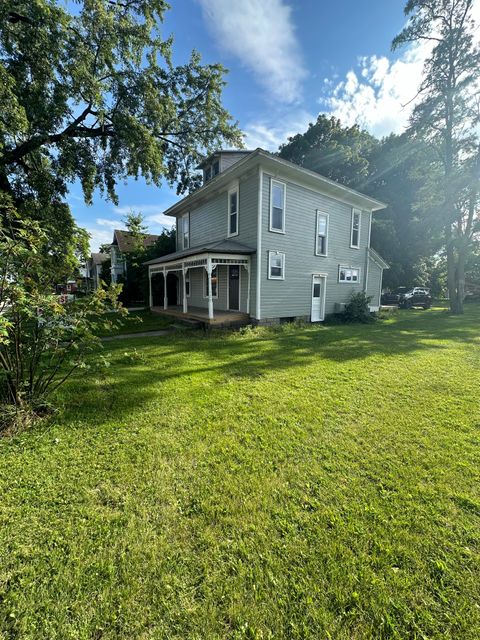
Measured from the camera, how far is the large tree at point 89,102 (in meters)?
8.34

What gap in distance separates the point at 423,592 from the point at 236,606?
1179 millimetres

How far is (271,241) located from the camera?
1115cm

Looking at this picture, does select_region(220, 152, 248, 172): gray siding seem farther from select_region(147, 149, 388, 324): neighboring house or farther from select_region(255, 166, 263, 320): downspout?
select_region(255, 166, 263, 320): downspout

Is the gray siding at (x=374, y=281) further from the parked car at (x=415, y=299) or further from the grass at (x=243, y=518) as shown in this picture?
the grass at (x=243, y=518)

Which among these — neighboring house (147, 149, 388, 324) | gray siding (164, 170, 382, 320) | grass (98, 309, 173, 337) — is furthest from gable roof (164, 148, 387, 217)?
grass (98, 309, 173, 337)

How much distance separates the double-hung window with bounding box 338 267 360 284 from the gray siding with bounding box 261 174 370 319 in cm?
26

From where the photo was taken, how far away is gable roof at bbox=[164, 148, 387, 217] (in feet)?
33.0

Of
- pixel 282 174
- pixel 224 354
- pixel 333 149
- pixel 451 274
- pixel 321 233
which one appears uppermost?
pixel 333 149

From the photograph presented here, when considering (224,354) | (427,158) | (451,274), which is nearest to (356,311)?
(224,354)

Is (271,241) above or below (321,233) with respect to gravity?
below

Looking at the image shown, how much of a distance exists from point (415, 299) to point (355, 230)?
500 inches

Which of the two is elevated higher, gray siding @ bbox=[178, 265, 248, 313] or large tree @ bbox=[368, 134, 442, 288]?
large tree @ bbox=[368, 134, 442, 288]

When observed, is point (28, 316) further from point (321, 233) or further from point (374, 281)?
point (374, 281)

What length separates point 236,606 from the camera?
1.60 metres
